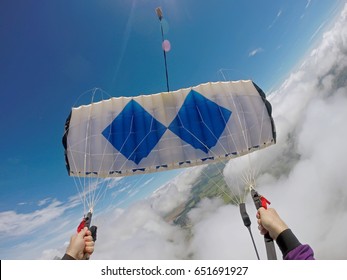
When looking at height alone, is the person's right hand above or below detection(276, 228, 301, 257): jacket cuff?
above

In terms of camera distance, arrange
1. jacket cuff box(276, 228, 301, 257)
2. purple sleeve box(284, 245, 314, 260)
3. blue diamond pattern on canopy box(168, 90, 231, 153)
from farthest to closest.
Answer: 1. blue diamond pattern on canopy box(168, 90, 231, 153)
2. jacket cuff box(276, 228, 301, 257)
3. purple sleeve box(284, 245, 314, 260)

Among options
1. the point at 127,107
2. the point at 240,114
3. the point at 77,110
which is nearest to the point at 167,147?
the point at 127,107

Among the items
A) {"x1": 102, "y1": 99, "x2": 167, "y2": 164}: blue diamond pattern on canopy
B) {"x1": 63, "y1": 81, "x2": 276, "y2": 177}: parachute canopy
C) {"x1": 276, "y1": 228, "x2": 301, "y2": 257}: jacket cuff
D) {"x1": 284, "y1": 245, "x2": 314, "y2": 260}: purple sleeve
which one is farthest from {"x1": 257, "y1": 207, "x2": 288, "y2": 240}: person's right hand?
{"x1": 102, "y1": 99, "x2": 167, "y2": 164}: blue diamond pattern on canopy

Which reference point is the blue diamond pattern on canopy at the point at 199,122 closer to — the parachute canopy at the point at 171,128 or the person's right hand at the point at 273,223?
the parachute canopy at the point at 171,128

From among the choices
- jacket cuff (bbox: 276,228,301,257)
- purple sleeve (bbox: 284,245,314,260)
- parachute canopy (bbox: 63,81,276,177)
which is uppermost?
parachute canopy (bbox: 63,81,276,177)

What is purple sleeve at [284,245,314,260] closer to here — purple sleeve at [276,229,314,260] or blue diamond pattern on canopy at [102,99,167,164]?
purple sleeve at [276,229,314,260]

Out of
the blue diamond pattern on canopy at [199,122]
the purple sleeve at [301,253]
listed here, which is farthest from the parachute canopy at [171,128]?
the purple sleeve at [301,253]
